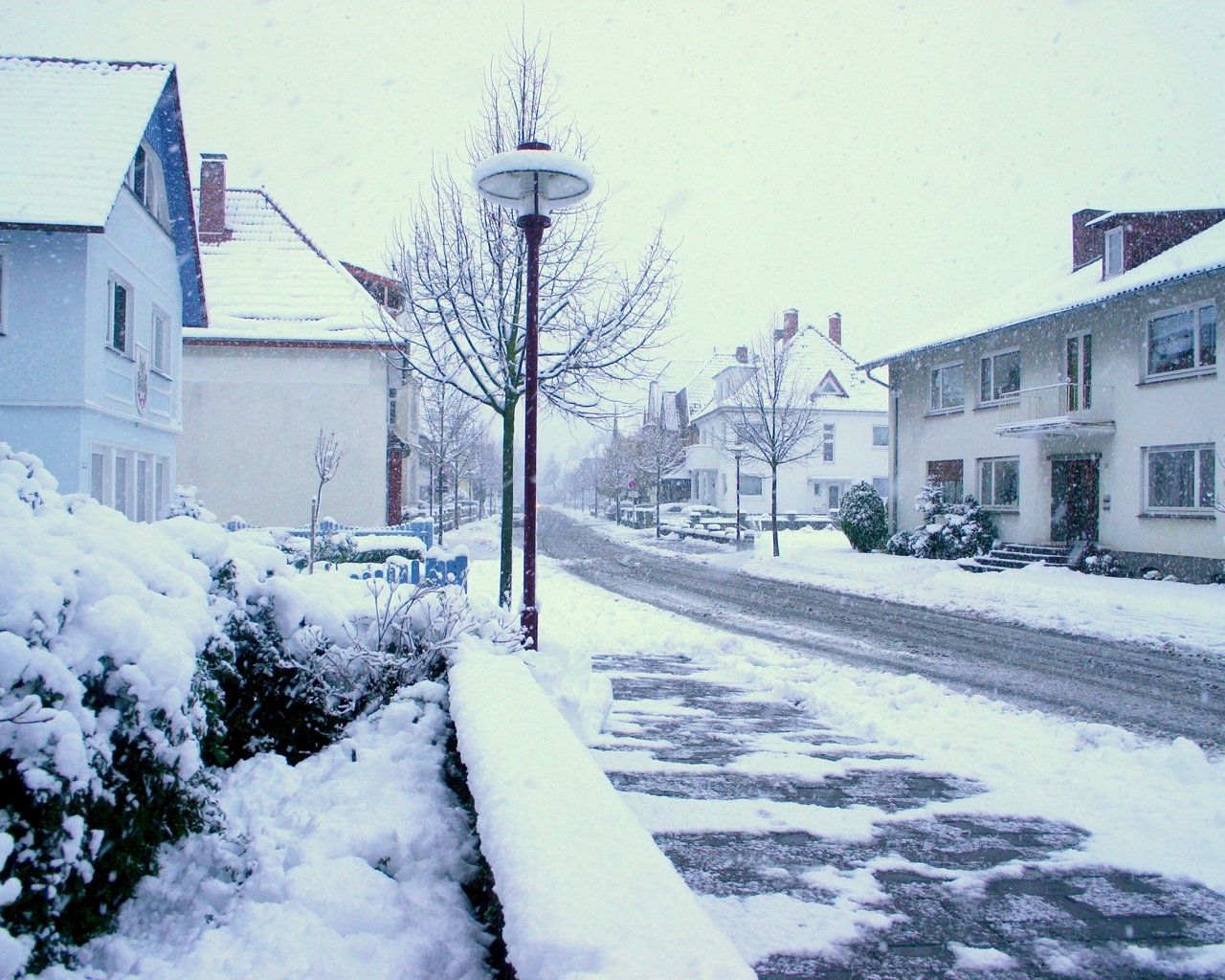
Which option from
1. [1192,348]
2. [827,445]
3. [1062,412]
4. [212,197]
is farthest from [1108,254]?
[827,445]

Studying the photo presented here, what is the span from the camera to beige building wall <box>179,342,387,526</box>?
938 inches

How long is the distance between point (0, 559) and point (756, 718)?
5.85 metres

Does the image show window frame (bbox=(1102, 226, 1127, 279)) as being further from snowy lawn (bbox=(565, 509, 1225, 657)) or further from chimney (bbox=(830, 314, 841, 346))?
chimney (bbox=(830, 314, 841, 346))

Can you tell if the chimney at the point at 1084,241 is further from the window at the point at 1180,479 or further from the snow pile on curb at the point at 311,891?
the snow pile on curb at the point at 311,891

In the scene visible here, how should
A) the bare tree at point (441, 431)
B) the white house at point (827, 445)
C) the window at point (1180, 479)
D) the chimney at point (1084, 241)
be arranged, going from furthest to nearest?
1. the white house at point (827, 445)
2. the bare tree at point (441, 431)
3. the chimney at point (1084, 241)
4. the window at point (1180, 479)

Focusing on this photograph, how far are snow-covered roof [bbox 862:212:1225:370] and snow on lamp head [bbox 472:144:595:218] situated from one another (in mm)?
14488

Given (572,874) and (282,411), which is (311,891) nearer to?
(572,874)

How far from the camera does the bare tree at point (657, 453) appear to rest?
43509 millimetres

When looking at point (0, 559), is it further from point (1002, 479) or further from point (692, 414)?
point (692, 414)

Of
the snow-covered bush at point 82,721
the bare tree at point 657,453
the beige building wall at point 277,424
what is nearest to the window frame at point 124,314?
the beige building wall at point 277,424

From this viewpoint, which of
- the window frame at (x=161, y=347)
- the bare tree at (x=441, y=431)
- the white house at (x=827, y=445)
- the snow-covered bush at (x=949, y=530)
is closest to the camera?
the window frame at (x=161, y=347)

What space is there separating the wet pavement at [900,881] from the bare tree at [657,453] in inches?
1409

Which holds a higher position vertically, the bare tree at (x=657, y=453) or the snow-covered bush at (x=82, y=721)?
the bare tree at (x=657, y=453)

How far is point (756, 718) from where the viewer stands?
712 cm
